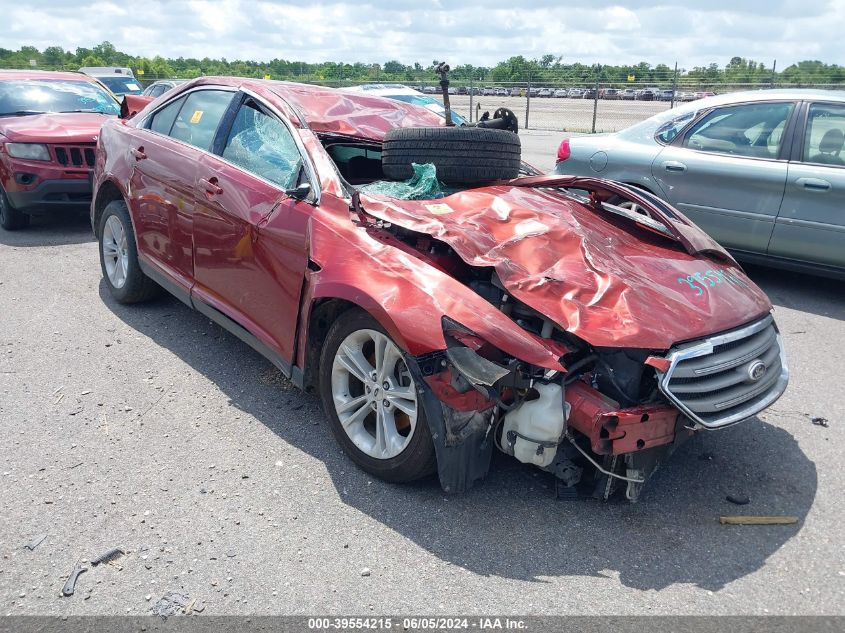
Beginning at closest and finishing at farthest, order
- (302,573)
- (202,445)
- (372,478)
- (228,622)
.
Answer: (228,622) < (302,573) < (372,478) < (202,445)

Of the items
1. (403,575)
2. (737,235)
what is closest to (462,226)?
(403,575)

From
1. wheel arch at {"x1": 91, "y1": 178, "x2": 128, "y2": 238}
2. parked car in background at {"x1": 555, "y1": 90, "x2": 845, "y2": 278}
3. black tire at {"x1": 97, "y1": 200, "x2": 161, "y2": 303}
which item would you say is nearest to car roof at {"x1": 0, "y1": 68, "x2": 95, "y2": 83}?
wheel arch at {"x1": 91, "y1": 178, "x2": 128, "y2": 238}

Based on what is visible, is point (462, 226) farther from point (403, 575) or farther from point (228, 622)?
point (228, 622)

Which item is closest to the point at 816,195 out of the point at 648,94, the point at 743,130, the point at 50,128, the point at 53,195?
the point at 743,130

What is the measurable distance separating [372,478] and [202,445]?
0.94 metres

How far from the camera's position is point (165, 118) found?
5.23 metres

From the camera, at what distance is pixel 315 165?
381 cm

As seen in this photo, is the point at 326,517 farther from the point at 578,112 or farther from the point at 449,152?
the point at 578,112

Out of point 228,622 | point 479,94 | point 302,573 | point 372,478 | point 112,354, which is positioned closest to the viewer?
point 228,622

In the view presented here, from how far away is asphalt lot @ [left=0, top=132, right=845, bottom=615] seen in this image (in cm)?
269

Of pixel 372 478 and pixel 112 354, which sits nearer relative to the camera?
pixel 372 478

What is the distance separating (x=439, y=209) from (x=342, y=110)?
136 cm

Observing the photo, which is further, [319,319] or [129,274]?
[129,274]

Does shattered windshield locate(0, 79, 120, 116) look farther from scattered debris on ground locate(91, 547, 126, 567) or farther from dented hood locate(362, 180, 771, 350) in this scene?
scattered debris on ground locate(91, 547, 126, 567)
